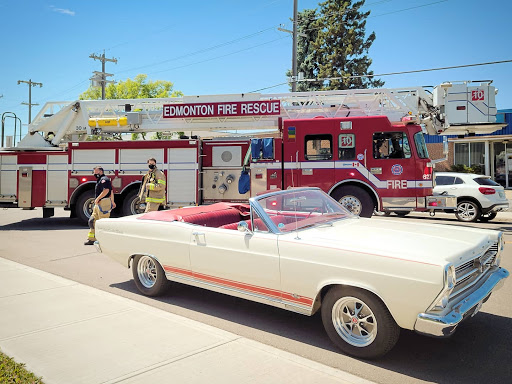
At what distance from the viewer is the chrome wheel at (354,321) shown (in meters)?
3.69

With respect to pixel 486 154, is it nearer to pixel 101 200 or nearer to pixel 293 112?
pixel 293 112

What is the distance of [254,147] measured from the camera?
1141cm

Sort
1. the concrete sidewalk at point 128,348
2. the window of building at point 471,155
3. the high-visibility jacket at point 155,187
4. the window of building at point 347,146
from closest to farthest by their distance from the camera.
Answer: the concrete sidewalk at point 128,348 < the high-visibility jacket at point 155,187 < the window of building at point 347,146 < the window of building at point 471,155

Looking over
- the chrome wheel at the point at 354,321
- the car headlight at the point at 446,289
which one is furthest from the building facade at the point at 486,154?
the car headlight at the point at 446,289

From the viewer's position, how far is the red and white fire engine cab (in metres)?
10.5

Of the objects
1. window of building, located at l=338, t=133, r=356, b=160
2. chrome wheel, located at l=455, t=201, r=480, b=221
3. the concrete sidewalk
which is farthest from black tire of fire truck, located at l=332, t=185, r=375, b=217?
the concrete sidewalk

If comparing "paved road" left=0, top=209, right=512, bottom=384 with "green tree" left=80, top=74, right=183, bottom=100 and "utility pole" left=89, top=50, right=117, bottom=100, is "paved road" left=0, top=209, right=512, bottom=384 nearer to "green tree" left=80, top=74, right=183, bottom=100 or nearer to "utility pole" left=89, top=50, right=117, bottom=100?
"utility pole" left=89, top=50, right=117, bottom=100

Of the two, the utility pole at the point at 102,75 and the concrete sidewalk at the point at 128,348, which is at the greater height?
the utility pole at the point at 102,75

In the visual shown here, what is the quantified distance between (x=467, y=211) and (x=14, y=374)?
505 inches

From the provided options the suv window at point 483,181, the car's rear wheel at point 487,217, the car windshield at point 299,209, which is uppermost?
the suv window at point 483,181

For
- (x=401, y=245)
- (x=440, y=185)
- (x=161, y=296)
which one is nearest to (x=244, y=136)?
(x=440, y=185)

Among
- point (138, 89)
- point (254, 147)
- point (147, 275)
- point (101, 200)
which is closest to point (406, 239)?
point (147, 275)

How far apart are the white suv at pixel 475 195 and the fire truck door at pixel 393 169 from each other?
3175 mm

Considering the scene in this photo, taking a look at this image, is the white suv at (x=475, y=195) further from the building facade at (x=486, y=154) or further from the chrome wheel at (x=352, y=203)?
the building facade at (x=486, y=154)
